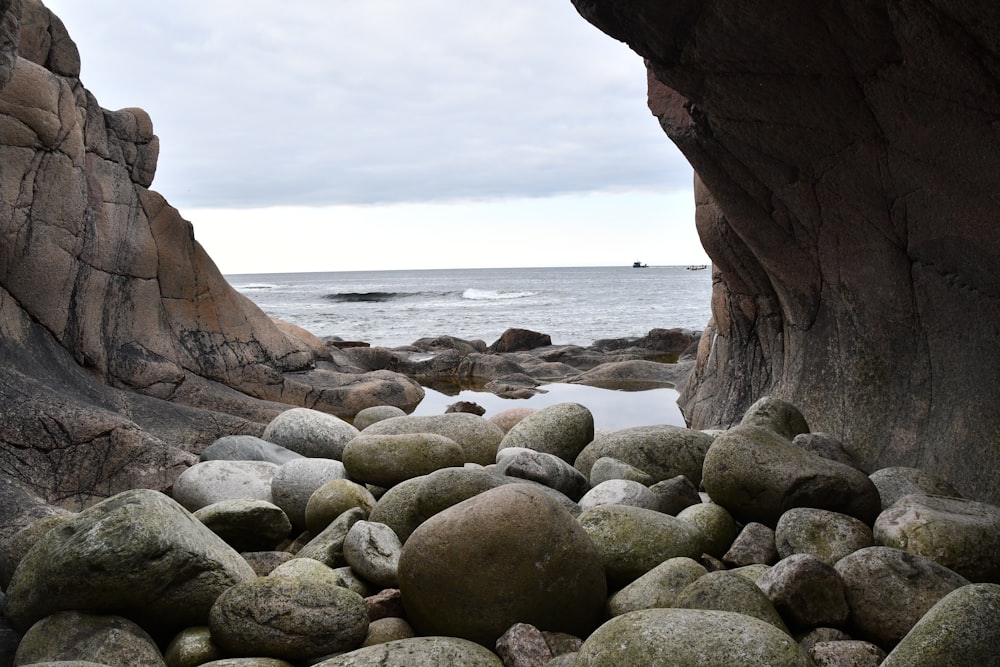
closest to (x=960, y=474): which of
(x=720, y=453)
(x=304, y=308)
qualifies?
(x=720, y=453)

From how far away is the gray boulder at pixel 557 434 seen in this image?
258 inches

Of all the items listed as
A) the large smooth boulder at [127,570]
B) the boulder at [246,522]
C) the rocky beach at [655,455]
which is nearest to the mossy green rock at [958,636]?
the rocky beach at [655,455]

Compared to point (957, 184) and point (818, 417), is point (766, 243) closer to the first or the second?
point (818, 417)

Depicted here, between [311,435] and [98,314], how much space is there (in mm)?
3796

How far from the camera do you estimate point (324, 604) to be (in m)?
3.56

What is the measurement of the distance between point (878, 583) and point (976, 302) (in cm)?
263

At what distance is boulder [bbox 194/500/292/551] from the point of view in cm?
496

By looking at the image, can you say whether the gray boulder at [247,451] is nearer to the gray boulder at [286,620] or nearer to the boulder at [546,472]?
the boulder at [546,472]

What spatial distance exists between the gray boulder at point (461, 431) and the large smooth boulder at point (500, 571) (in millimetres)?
3008

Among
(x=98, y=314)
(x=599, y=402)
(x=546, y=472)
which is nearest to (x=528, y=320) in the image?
(x=599, y=402)

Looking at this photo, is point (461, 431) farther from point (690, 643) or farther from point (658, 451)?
point (690, 643)

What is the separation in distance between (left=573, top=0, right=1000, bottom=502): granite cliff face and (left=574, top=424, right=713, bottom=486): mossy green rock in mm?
→ 1339

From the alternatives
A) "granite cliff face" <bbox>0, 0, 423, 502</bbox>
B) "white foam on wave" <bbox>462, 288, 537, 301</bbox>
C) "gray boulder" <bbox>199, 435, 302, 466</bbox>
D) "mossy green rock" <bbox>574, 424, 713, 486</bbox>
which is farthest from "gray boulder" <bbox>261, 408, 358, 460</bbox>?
"white foam on wave" <bbox>462, 288, 537, 301</bbox>

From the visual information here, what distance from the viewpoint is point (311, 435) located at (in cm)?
775
